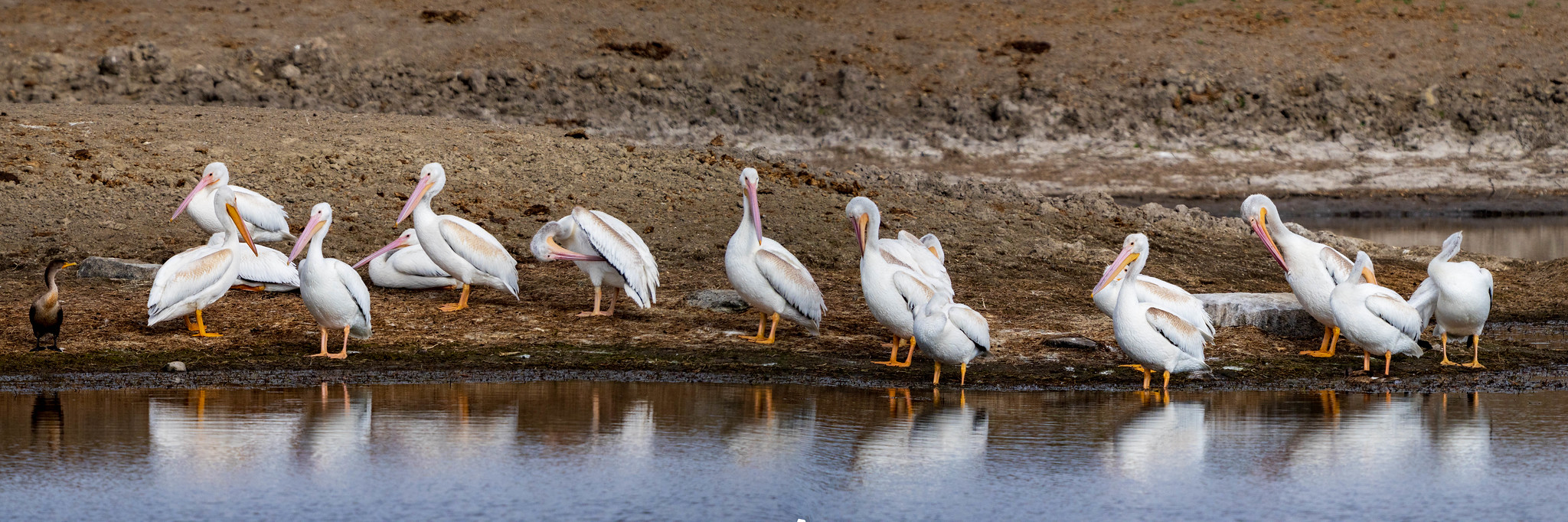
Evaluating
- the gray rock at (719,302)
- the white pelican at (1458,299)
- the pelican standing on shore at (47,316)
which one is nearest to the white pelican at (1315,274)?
the white pelican at (1458,299)

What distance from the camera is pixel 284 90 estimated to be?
20719 millimetres

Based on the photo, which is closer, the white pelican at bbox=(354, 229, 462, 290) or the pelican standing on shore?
the pelican standing on shore

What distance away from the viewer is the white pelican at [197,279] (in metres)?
8.95

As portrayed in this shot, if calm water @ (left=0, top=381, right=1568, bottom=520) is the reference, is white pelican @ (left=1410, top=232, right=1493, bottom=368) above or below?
above

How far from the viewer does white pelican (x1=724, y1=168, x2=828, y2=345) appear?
9.18m

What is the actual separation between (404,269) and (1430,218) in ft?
45.3

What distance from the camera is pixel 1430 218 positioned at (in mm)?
19359

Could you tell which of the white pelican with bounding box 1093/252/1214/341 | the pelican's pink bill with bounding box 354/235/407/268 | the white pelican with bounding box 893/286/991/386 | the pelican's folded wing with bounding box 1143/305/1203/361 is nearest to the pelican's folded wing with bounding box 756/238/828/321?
the white pelican with bounding box 893/286/991/386

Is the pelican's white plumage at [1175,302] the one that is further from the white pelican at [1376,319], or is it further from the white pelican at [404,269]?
the white pelican at [404,269]

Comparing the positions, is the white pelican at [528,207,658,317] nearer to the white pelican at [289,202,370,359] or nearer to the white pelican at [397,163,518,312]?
the white pelican at [397,163,518,312]

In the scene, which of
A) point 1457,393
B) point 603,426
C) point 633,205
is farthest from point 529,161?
point 1457,393

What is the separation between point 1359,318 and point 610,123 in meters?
13.7

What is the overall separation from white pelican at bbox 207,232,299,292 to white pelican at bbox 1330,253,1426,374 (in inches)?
258

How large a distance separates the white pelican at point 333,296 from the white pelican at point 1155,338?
4.25 m
